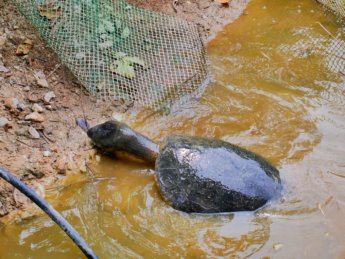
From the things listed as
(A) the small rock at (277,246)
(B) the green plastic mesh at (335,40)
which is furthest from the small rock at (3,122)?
(B) the green plastic mesh at (335,40)

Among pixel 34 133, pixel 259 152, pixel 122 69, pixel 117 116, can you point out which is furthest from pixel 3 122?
pixel 259 152

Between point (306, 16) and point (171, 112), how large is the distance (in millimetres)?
2846

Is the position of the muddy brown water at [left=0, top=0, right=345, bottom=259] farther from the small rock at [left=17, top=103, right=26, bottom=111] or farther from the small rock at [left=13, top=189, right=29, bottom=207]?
the small rock at [left=17, top=103, right=26, bottom=111]

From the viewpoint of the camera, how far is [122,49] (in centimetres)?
508

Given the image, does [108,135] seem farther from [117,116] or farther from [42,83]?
[42,83]

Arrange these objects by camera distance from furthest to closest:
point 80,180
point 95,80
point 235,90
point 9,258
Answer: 1. point 235,90
2. point 95,80
3. point 80,180
4. point 9,258

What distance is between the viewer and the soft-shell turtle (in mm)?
3756

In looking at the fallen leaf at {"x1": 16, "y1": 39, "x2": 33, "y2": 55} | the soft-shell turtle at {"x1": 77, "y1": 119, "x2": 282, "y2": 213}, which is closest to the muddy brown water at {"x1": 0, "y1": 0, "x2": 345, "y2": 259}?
the soft-shell turtle at {"x1": 77, "y1": 119, "x2": 282, "y2": 213}

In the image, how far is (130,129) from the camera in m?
4.30

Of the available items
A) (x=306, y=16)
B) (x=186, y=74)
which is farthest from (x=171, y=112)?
(x=306, y=16)

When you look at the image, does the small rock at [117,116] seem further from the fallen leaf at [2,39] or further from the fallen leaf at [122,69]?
the fallen leaf at [2,39]

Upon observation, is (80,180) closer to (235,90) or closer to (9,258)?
(9,258)

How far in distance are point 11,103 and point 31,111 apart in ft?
0.65

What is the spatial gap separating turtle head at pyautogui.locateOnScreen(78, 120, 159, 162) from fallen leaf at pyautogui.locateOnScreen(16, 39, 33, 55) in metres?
1.28
